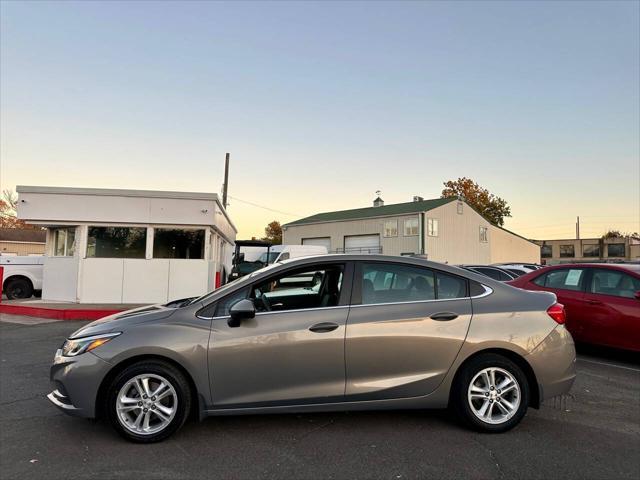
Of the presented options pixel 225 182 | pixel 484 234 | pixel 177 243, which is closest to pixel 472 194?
pixel 484 234

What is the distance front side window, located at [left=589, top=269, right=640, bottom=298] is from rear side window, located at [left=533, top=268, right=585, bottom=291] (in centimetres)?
21

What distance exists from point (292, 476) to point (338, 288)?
157 cm

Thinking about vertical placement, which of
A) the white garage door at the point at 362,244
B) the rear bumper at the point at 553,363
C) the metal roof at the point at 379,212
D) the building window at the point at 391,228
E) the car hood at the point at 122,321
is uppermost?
the metal roof at the point at 379,212

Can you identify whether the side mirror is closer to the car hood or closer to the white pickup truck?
the car hood

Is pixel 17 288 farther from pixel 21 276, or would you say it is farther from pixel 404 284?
pixel 404 284

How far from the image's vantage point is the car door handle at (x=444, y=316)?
3.96m

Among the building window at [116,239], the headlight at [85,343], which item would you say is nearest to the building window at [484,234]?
the building window at [116,239]

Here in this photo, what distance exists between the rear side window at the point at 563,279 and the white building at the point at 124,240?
8.77 metres

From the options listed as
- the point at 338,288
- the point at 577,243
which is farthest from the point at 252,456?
the point at 577,243

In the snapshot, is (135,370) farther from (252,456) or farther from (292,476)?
(292,476)

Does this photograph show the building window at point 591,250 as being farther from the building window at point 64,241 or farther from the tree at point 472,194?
the building window at point 64,241

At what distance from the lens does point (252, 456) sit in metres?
3.44

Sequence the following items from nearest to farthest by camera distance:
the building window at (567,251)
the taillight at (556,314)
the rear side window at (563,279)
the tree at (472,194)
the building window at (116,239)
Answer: the taillight at (556,314) < the rear side window at (563,279) < the building window at (116,239) < the tree at (472,194) < the building window at (567,251)

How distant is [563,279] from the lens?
7.52 m
